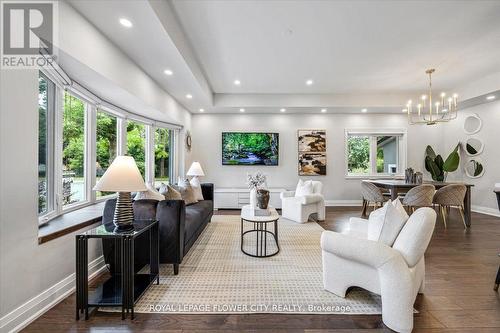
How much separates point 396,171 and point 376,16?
524 cm

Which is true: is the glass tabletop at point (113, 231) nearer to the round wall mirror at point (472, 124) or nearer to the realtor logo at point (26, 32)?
the realtor logo at point (26, 32)

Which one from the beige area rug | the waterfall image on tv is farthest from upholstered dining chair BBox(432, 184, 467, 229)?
the waterfall image on tv

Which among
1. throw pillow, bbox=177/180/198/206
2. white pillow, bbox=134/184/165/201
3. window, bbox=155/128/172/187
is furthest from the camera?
window, bbox=155/128/172/187

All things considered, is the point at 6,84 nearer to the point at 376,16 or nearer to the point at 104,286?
the point at 104,286

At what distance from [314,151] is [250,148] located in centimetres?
185

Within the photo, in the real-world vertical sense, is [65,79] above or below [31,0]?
below

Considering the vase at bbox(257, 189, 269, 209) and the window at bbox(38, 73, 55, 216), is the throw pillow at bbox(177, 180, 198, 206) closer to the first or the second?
the vase at bbox(257, 189, 269, 209)

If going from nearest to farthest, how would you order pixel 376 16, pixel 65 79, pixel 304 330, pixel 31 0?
pixel 304 330 → pixel 31 0 → pixel 65 79 → pixel 376 16

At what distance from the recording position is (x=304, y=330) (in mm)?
1765

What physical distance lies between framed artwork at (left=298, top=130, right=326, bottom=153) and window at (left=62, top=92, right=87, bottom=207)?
5140mm

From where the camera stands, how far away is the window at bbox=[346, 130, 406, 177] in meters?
6.75

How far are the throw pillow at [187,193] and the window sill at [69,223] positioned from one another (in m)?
1.25

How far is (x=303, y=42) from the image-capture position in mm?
3379

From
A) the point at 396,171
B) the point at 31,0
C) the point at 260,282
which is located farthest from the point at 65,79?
the point at 396,171
